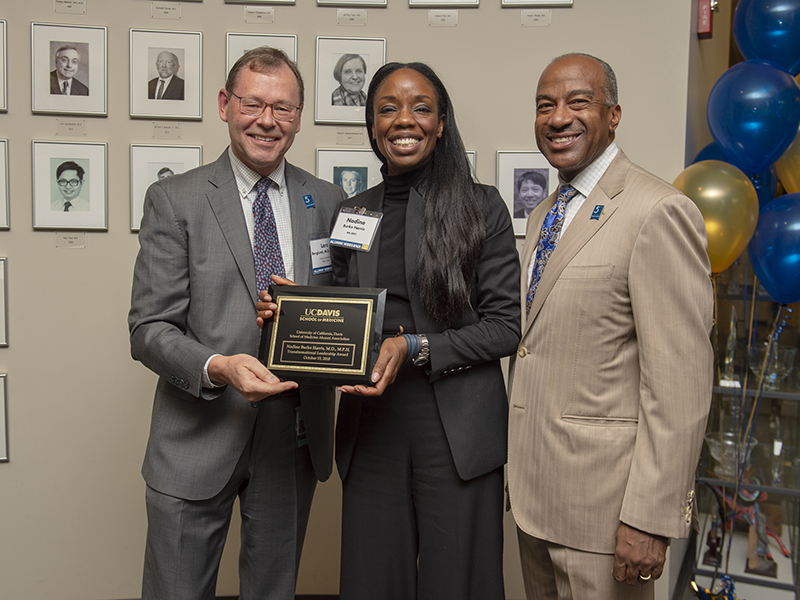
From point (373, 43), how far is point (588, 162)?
78.4 inches

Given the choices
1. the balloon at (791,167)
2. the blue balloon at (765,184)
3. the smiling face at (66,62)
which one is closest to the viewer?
the balloon at (791,167)

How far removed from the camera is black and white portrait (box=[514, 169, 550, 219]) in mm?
3377

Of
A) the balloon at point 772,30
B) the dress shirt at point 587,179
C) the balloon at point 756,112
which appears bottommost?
the dress shirt at point 587,179

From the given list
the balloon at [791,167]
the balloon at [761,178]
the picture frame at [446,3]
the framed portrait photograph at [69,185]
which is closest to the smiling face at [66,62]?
the framed portrait photograph at [69,185]

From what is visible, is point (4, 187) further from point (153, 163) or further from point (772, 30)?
point (772, 30)

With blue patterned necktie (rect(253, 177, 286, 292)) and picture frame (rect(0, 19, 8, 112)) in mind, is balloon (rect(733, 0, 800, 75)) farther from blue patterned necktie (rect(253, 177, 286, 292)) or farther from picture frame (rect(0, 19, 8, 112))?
picture frame (rect(0, 19, 8, 112))

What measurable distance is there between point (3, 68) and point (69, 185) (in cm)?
76

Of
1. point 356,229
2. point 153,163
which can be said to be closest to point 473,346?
point 356,229

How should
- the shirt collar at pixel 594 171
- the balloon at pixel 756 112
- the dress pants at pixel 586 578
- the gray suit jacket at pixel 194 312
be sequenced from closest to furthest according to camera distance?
the dress pants at pixel 586 578, the shirt collar at pixel 594 171, the gray suit jacket at pixel 194 312, the balloon at pixel 756 112

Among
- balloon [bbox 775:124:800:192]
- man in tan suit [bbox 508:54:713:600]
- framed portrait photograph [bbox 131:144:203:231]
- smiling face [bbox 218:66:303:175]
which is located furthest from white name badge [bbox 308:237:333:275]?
balloon [bbox 775:124:800:192]

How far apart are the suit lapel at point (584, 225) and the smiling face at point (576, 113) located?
0.10 metres

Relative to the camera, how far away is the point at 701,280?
1570 millimetres

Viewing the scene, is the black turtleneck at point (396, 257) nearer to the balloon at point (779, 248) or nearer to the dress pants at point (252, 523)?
the dress pants at point (252, 523)

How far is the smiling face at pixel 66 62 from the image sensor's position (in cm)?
327
